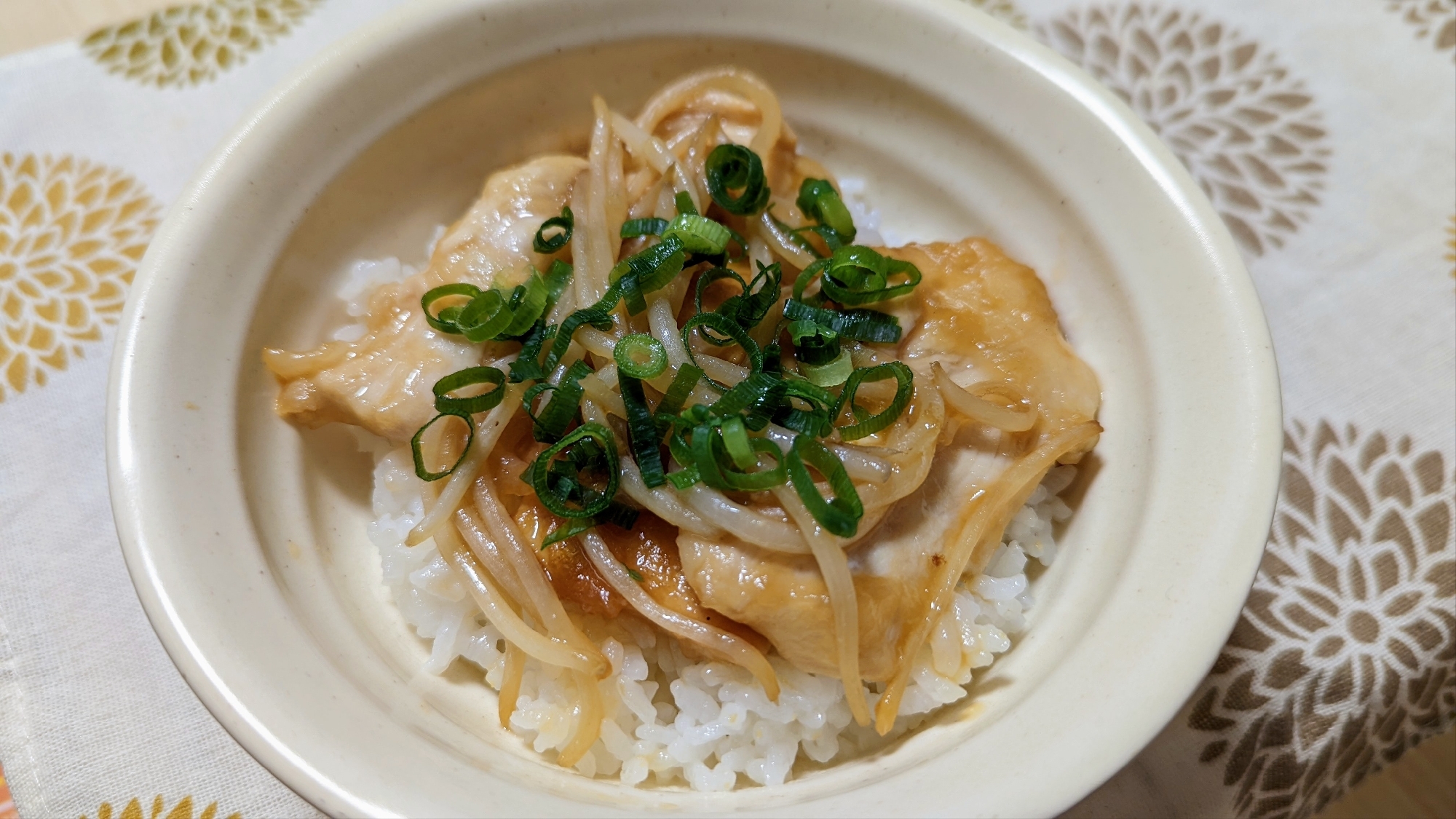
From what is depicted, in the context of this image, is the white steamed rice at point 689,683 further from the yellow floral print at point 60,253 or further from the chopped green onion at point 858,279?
the yellow floral print at point 60,253

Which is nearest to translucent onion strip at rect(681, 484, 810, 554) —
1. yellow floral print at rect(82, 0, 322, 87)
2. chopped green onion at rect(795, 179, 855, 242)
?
chopped green onion at rect(795, 179, 855, 242)

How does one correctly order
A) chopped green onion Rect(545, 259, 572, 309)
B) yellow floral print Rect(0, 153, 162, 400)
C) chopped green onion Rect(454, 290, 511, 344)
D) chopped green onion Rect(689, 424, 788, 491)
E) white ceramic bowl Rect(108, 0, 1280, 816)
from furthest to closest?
1. yellow floral print Rect(0, 153, 162, 400)
2. chopped green onion Rect(545, 259, 572, 309)
3. chopped green onion Rect(454, 290, 511, 344)
4. chopped green onion Rect(689, 424, 788, 491)
5. white ceramic bowl Rect(108, 0, 1280, 816)

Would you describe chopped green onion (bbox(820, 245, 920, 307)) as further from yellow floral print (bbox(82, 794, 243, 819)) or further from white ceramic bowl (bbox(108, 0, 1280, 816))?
yellow floral print (bbox(82, 794, 243, 819))

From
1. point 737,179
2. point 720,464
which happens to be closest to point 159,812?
point 720,464

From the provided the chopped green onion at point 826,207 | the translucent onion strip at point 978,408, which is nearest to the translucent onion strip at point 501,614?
the translucent onion strip at point 978,408

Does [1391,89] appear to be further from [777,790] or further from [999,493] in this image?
[777,790]

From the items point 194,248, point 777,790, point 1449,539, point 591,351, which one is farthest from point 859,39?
point 1449,539
